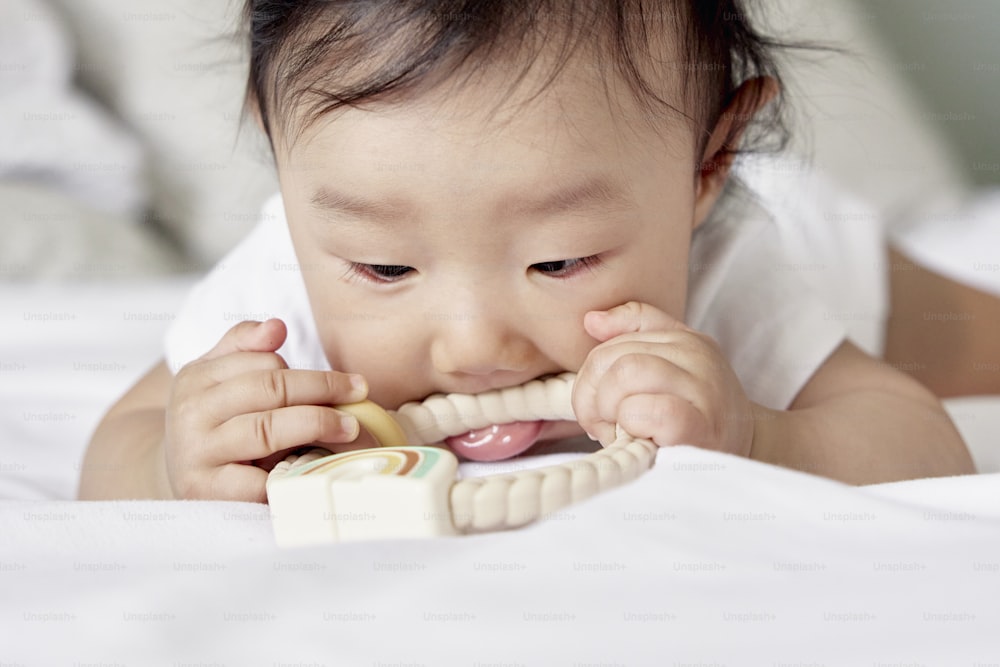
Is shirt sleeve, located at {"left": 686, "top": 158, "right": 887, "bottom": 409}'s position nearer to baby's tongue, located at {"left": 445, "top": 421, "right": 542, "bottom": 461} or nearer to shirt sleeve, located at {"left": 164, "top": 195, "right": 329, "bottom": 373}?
baby's tongue, located at {"left": 445, "top": 421, "right": 542, "bottom": 461}

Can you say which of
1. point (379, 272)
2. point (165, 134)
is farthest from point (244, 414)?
point (165, 134)

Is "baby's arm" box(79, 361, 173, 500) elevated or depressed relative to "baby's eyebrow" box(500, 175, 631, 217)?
depressed

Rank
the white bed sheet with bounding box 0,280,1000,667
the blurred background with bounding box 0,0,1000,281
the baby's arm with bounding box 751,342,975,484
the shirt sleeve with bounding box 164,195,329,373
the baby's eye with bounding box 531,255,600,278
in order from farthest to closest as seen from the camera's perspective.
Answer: the blurred background with bounding box 0,0,1000,281 → the shirt sleeve with bounding box 164,195,329,373 → the baby's arm with bounding box 751,342,975,484 → the baby's eye with bounding box 531,255,600,278 → the white bed sheet with bounding box 0,280,1000,667

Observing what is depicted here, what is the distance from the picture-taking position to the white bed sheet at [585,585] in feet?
2.12

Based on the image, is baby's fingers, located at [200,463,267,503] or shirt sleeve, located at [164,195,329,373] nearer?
baby's fingers, located at [200,463,267,503]

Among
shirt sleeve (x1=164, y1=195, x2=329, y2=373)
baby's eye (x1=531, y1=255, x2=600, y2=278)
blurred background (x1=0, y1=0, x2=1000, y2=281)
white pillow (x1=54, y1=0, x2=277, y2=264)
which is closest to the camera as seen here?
baby's eye (x1=531, y1=255, x2=600, y2=278)

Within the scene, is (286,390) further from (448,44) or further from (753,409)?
(753,409)

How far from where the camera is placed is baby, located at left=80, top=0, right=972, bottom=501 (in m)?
0.94

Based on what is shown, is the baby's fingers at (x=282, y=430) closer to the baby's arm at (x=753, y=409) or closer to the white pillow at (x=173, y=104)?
the baby's arm at (x=753, y=409)

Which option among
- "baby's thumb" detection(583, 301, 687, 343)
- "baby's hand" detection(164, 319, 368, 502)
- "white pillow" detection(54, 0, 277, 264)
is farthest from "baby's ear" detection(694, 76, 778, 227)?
"white pillow" detection(54, 0, 277, 264)

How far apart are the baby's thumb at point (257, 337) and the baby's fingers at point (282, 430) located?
3.9 inches

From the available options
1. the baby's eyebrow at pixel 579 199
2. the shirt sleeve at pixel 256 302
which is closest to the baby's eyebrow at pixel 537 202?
the baby's eyebrow at pixel 579 199

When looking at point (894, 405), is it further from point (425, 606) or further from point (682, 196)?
point (425, 606)

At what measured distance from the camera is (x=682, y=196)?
1092mm
